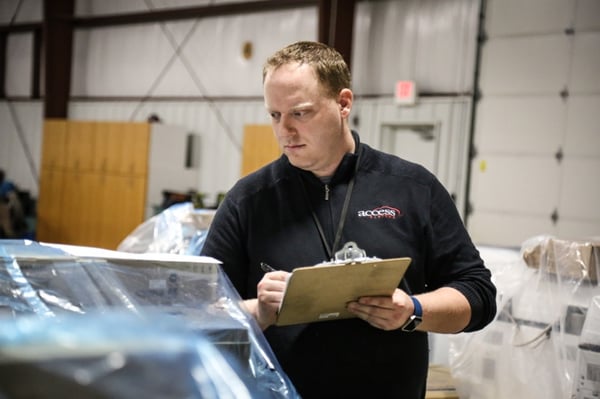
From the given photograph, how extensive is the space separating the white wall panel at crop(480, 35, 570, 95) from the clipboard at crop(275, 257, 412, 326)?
5.41 meters

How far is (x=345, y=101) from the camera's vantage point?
1.48 metres

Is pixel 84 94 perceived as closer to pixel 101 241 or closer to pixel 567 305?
pixel 101 241

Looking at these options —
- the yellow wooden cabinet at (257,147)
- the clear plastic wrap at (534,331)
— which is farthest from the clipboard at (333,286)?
the yellow wooden cabinet at (257,147)

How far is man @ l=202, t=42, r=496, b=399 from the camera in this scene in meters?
1.37

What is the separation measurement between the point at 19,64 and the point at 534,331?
1076 centimetres

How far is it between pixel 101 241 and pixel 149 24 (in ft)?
11.7

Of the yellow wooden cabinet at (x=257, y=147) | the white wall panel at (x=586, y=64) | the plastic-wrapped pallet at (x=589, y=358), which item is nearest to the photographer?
the plastic-wrapped pallet at (x=589, y=358)

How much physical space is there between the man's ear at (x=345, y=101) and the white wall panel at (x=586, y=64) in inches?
200

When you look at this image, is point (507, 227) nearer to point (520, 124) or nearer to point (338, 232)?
point (520, 124)

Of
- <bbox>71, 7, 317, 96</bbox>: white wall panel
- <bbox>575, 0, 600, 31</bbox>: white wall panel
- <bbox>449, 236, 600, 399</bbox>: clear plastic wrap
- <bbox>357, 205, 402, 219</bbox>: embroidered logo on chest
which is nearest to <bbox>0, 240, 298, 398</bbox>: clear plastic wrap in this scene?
<bbox>357, 205, 402, 219</bbox>: embroidered logo on chest

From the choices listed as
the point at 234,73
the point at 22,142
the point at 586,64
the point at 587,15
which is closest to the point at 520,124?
the point at 586,64

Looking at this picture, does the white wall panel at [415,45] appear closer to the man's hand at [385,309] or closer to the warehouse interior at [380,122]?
the warehouse interior at [380,122]

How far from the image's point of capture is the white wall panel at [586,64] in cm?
562

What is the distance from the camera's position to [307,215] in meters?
1.46
